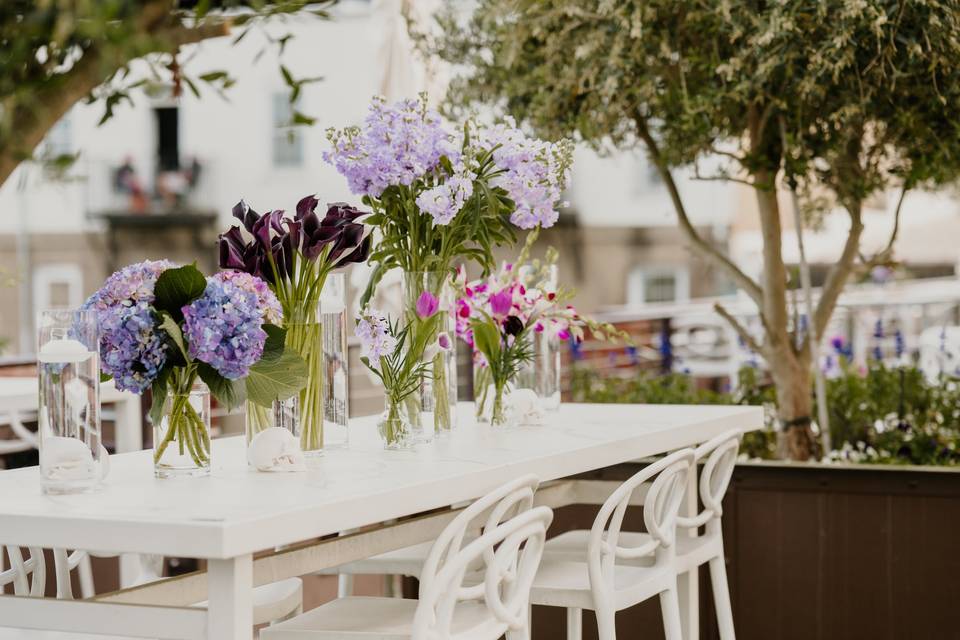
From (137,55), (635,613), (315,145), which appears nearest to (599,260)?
(315,145)

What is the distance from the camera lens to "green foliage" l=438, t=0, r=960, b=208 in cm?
364

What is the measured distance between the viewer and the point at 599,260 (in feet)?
64.0

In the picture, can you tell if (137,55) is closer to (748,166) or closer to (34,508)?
(34,508)

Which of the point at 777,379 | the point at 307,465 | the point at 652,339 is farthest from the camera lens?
the point at 652,339

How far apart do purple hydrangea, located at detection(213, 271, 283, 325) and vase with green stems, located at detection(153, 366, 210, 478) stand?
0.53 feet

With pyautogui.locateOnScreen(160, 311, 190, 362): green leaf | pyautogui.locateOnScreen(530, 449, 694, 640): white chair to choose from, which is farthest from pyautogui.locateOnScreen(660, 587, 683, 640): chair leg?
pyautogui.locateOnScreen(160, 311, 190, 362): green leaf

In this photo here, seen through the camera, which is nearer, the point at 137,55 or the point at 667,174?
the point at 137,55

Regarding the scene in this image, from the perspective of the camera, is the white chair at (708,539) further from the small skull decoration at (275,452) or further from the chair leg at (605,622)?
the small skull decoration at (275,452)

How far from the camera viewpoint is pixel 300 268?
255cm

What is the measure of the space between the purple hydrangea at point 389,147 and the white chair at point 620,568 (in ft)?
2.59

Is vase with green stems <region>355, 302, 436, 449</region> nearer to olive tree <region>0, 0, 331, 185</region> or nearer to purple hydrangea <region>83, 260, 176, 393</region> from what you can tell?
purple hydrangea <region>83, 260, 176, 393</region>

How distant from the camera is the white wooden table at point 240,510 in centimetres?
186

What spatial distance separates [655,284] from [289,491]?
18098 mm

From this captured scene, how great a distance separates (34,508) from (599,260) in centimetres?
1775
